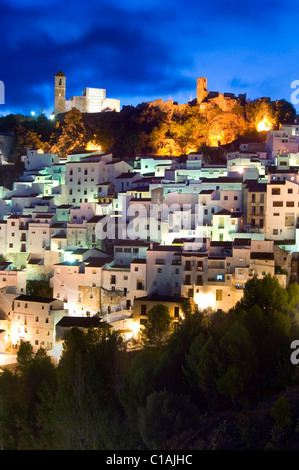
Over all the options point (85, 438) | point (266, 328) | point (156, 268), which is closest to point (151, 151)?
point (156, 268)

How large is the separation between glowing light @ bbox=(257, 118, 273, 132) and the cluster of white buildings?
5957mm

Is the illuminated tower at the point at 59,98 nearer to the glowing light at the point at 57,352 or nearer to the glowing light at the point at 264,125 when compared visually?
the glowing light at the point at 264,125

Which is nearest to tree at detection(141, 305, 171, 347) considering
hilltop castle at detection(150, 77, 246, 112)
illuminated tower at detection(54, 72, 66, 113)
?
hilltop castle at detection(150, 77, 246, 112)

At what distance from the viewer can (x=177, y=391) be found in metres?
18.3

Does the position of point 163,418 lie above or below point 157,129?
below

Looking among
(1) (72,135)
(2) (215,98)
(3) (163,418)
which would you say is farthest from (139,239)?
(2) (215,98)

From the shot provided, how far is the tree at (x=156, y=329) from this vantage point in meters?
23.1

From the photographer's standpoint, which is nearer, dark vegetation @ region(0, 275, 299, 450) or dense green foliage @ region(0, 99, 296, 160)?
dark vegetation @ region(0, 275, 299, 450)

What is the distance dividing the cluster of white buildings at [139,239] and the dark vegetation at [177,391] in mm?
3213

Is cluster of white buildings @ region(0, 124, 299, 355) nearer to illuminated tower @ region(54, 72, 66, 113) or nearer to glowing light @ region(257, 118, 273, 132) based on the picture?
glowing light @ region(257, 118, 273, 132)

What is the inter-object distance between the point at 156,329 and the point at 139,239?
27.4ft

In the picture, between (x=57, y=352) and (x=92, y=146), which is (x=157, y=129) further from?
(x=57, y=352)

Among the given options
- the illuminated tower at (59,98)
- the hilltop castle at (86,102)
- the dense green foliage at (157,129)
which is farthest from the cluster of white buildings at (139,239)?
the illuminated tower at (59,98)

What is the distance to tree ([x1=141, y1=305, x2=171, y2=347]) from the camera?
2309cm
